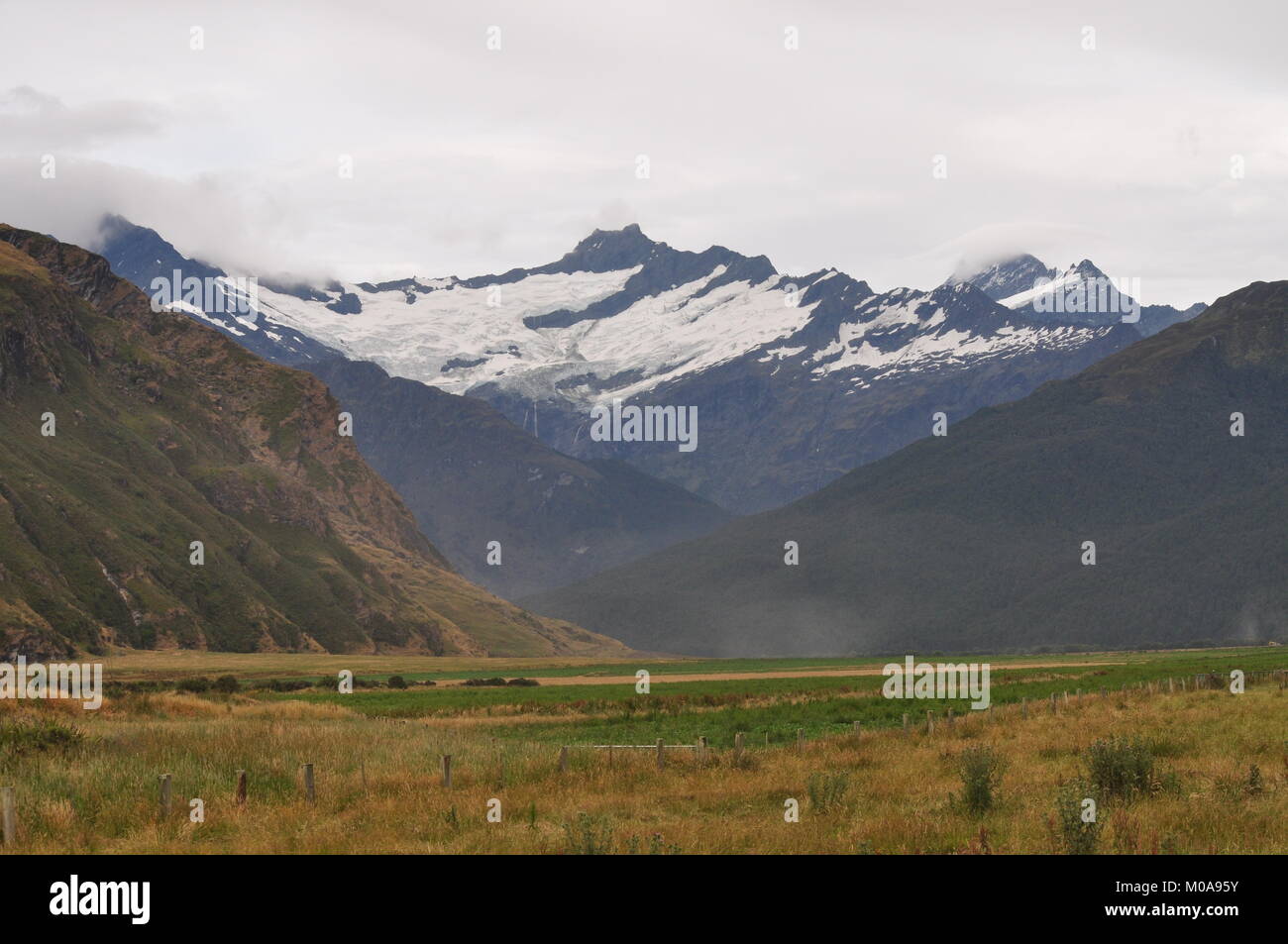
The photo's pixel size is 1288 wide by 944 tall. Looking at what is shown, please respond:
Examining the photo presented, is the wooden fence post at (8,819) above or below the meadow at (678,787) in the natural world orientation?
above

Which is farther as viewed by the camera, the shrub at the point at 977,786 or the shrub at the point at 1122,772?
the shrub at the point at 1122,772

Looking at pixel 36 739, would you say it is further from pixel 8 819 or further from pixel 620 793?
pixel 620 793

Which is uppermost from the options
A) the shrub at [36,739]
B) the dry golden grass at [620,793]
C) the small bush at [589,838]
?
the shrub at [36,739]

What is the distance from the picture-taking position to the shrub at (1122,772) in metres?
25.5

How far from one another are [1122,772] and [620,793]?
10.7 metres

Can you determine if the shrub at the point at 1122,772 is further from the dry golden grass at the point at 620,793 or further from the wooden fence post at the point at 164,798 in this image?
the wooden fence post at the point at 164,798

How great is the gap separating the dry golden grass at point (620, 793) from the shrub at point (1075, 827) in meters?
0.43

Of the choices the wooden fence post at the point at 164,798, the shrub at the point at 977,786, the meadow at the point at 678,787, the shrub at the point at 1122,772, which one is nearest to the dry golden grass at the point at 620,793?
the meadow at the point at 678,787

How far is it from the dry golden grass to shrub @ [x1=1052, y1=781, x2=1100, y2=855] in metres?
0.43

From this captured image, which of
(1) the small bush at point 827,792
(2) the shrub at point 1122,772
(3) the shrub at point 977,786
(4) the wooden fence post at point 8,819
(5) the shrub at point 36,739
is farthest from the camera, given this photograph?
(5) the shrub at point 36,739

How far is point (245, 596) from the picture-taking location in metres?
174

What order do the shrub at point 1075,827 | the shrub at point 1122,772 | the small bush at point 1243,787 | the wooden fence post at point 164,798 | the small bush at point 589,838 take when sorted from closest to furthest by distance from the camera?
the shrub at point 1075,827, the small bush at point 589,838, the small bush at point 1243,787, the wooden fence post at point 164,798, the shrub at point 1122,772
